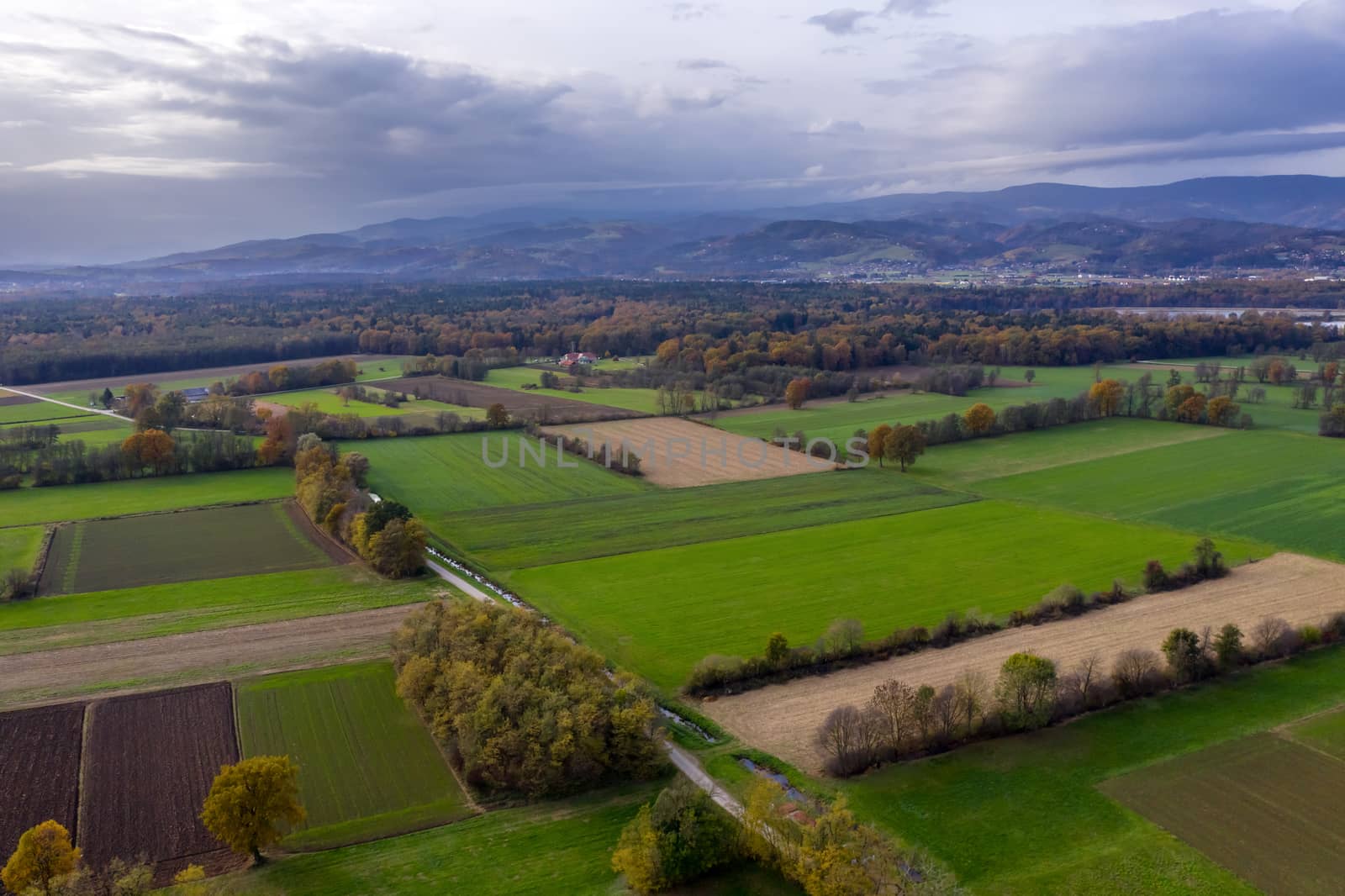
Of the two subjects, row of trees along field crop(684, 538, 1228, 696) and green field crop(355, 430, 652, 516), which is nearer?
row of trees along field crop(684, 538, 1228, 696)

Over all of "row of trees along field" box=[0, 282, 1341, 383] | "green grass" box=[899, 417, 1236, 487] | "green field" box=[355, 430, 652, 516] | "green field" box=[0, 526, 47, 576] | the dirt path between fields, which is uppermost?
"row of trees along field" box=[0, 282, 1341, 383]

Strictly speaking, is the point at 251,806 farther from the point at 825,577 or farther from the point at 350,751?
the point at 825,577

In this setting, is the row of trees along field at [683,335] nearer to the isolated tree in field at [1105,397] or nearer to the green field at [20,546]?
the isolated tree in field at [1105,397]

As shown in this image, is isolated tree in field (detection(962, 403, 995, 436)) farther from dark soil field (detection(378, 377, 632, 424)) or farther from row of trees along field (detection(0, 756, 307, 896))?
row of trees along field (detection(0, 756, 307, 896))

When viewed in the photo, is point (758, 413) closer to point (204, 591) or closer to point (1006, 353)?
point (1006, 353)

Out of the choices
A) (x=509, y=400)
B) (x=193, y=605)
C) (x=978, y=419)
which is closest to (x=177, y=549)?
(x=193, y=605)

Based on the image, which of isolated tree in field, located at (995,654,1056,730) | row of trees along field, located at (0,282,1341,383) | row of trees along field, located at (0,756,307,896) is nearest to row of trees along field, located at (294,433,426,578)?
row of trees along field, located at (0,756,307,896)
